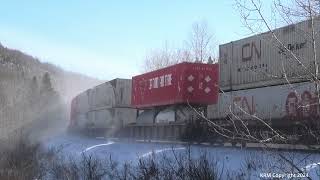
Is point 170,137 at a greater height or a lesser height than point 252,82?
lesser

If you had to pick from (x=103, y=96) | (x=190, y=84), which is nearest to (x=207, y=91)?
Result: (x=190, y=84)

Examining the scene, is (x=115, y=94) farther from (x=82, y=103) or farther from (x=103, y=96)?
(x=82, y=103)

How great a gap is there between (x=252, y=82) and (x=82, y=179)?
12429 millimetres

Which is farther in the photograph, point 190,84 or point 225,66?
point 225,66

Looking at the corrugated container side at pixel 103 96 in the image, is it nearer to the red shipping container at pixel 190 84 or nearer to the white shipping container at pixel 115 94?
A: the white shipping container at pixel 115 94

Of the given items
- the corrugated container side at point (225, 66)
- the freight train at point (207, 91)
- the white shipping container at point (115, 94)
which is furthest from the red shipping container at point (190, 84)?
the white shipping container at point (115, 94)

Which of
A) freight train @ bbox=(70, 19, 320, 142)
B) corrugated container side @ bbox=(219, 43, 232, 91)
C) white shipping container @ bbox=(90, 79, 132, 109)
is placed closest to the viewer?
freight train @ bbox=(70, 19, 320, 142)

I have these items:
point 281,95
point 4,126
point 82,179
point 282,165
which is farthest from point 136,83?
point 282,165

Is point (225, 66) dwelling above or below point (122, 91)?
above

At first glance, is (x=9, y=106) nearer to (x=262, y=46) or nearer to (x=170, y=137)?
(x=170, y=137)

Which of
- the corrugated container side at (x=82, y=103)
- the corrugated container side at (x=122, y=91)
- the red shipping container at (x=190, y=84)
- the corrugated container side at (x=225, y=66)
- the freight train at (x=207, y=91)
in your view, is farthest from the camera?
the corrugated container side at (x=82, y=103)

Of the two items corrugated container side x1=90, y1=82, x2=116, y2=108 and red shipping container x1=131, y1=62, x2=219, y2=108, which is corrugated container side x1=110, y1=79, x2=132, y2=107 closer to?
corrugated container side x1=90, y1=82, x2=116, y2=108

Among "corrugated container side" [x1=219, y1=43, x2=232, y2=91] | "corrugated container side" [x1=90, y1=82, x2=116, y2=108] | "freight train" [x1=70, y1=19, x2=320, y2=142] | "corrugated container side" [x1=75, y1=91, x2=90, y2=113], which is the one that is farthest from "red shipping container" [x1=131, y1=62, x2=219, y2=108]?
"corrugated container side" [x1=75, y1=91, x2=90, y2=113]

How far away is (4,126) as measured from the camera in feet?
72.4
